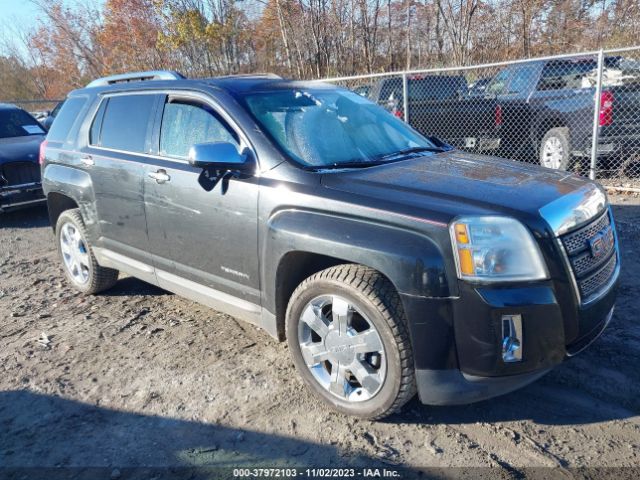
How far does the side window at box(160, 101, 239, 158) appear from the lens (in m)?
3.53

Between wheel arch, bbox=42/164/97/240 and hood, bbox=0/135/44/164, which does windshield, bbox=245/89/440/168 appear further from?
hood, bbox=0/135/44/164

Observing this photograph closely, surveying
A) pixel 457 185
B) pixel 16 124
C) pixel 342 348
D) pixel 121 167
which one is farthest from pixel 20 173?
pixel 457 185

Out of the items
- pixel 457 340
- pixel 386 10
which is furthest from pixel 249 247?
pixel 386 10

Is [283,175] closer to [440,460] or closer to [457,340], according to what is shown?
[457,340]

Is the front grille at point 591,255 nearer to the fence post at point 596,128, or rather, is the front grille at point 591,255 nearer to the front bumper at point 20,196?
the fence post at point 596,128

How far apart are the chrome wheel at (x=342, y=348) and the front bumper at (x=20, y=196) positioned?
684cm

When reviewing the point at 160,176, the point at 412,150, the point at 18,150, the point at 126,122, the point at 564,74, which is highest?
the point at 564,74

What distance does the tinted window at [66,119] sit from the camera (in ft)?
15.9

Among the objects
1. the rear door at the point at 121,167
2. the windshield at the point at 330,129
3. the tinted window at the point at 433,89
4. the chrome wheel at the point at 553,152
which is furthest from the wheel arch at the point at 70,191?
the chrome wheel at the point at 553,152

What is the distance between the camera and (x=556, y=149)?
27.9ft

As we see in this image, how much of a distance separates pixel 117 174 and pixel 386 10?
1758cm

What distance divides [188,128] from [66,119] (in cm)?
194

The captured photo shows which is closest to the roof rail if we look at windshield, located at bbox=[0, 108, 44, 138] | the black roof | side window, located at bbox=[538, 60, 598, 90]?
the black roof

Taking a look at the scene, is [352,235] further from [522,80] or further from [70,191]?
[522,80]
